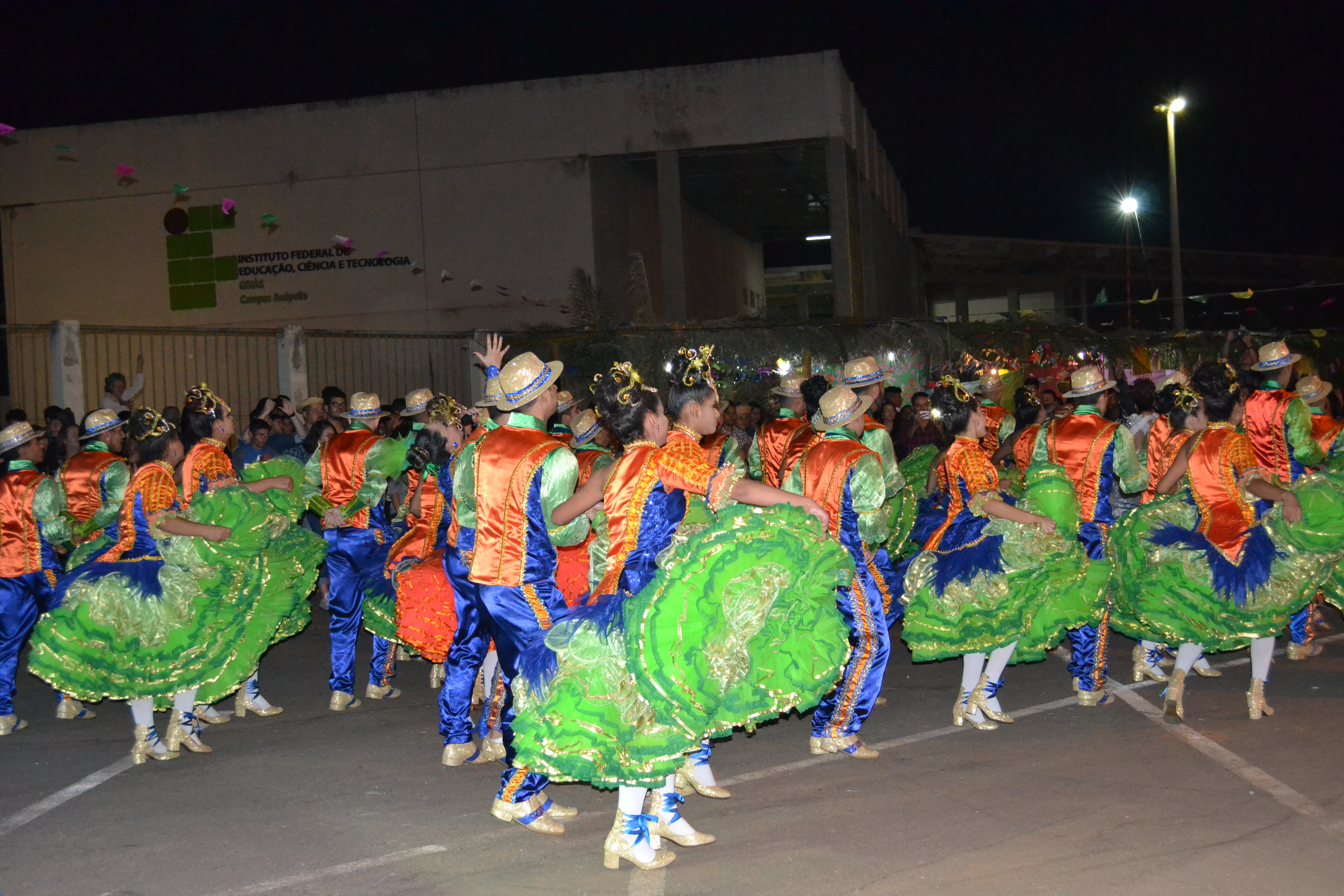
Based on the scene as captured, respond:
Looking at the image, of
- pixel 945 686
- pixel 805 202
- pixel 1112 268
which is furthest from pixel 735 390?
pixel 1112 268

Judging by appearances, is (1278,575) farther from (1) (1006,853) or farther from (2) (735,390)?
(2) (735,390)

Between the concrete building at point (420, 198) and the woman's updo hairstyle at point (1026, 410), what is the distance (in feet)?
37.5

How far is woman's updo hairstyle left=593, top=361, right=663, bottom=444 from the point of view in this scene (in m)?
4.51

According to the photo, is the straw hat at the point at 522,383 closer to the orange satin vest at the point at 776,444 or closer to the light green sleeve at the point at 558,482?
the light green sleeve at the point at 558,482

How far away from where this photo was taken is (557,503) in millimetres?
4688

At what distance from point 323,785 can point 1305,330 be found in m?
18.1

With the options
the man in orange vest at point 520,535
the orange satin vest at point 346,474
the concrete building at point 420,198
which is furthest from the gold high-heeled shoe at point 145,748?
the concrete building at point 420,198

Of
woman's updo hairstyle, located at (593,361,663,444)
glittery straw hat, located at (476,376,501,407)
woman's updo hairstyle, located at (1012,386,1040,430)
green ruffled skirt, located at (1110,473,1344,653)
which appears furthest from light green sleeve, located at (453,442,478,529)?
woman's updo hairstyle, located at (1012,386,1040,430)

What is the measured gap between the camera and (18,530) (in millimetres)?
6891

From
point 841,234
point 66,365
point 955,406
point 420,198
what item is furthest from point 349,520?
point 841,234

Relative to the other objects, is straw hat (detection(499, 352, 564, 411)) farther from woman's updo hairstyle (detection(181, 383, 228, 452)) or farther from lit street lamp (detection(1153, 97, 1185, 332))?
lit street lamp (detection(1153, 97, 1185, 332))

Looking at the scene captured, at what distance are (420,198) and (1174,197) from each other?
14.6 metres

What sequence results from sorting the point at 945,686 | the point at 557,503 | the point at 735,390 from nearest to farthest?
1. the point at 557,503
2. the point at 945,686
3. the point at 735,390

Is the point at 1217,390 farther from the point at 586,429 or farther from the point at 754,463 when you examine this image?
the point at 754,463
